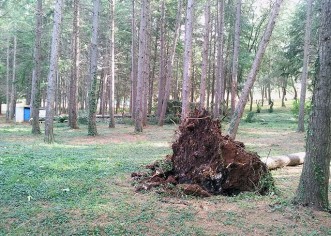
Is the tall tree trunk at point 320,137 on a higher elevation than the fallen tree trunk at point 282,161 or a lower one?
higher

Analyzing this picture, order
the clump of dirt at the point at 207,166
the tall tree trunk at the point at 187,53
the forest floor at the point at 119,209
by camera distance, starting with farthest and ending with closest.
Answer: the tall tree trunk at the point at 187,53 → the clump of dirt at the point at 207,166 → the forest floor at the point at 119,209

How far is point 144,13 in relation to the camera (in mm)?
18859

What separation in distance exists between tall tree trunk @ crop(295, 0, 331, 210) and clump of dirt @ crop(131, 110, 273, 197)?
1.36 m

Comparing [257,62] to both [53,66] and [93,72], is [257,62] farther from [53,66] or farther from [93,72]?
[93,72]

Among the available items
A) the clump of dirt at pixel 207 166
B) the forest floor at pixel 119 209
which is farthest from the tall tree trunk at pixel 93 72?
the clump of dirt at pixel 207 166

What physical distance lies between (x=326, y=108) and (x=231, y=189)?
257 cm

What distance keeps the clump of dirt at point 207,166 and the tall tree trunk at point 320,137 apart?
1361mm

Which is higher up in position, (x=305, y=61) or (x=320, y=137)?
(x=305, y=61)

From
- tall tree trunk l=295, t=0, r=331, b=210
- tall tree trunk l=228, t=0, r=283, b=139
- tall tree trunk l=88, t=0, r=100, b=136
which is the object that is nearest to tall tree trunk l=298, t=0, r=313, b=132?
tall tree trunk l=228, t=0, r=283, b=139

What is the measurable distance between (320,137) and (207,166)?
2370 mm

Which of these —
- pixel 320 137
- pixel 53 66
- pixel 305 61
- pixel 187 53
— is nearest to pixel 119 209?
pixel 320 137

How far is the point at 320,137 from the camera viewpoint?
19.5 ft

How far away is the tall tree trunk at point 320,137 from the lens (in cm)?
584

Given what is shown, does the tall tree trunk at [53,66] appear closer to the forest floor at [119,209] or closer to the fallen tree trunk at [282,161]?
the forest floor at [119,209]
